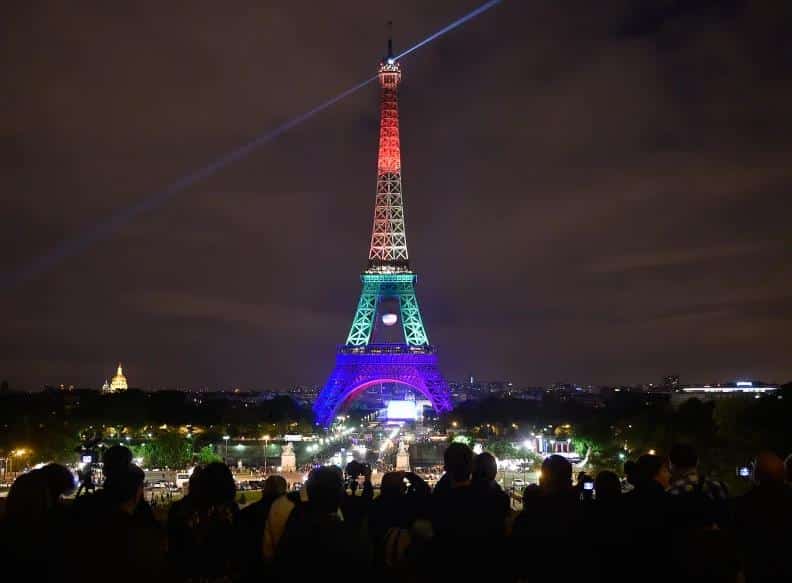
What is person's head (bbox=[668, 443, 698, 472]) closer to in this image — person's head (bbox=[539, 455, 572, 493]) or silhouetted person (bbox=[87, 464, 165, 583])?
person's head (bbox=[539, 455, 572, 493])

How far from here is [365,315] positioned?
92.9 metres

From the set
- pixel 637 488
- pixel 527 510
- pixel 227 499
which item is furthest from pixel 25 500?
pixel 637 488

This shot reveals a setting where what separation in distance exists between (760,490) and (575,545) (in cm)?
171

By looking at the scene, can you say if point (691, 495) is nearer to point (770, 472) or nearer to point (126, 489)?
point (770, 472)

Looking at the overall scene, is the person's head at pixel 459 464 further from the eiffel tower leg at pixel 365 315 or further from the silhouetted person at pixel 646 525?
the eiffel tower leg at pixel 365 315

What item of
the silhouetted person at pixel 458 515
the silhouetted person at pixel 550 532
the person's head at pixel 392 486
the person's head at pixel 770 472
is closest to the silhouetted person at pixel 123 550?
the silhouetted person at pixel 458 515

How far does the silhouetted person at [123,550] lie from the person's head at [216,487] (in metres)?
1.86

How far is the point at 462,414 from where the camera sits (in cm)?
11981

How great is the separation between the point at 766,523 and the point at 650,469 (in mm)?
1647

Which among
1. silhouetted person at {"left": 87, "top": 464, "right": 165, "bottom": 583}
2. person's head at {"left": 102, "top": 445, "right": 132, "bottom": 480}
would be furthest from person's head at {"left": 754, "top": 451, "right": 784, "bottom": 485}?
person's head at {"left": 102, "top": 445, "right": 132, "bottom": 480}

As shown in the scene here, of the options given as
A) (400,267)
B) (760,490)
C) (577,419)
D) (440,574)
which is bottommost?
(440,574)

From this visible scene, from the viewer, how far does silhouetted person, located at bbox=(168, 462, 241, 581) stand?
7875 mm

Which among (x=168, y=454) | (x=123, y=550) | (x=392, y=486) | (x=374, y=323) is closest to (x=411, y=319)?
(x=374, y=323)

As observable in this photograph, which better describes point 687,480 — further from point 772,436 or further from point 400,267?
point 400,267
